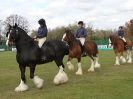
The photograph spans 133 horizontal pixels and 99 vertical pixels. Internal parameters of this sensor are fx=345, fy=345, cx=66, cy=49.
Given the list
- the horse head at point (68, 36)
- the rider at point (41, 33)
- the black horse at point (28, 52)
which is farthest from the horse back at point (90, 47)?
the rider at point (41, 33)

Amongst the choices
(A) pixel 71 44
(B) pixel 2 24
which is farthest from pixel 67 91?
(B) pixel 2 24

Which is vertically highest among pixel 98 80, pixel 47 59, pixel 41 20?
pixel 41 20

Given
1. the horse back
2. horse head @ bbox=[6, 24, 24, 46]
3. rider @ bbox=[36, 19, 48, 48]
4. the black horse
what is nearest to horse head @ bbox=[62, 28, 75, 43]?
the horse back

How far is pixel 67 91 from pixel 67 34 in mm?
6012

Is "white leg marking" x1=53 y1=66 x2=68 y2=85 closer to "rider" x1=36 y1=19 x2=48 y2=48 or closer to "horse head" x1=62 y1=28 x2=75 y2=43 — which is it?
"rider" x1=36 y1=19 x2=48 y2=48

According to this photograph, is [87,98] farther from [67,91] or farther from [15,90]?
[15,90]

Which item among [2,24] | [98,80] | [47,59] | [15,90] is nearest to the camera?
[15,90]

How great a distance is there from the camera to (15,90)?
46.6 ft

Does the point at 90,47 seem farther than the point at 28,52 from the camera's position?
Yes

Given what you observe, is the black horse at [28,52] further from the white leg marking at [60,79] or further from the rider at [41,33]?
the rider at [41,33]

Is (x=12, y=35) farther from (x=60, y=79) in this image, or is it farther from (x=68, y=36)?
(x=68, y=36)

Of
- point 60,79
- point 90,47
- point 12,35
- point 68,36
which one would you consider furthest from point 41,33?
point 90,47

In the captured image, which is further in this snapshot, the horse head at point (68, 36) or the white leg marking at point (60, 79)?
the horse head at point (68, 36)

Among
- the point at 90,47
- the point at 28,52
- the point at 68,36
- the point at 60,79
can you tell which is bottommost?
the point at 60,79
